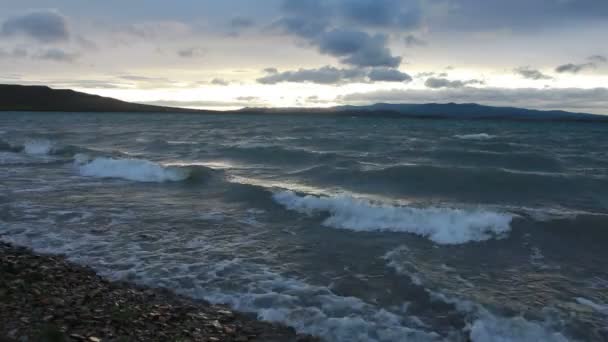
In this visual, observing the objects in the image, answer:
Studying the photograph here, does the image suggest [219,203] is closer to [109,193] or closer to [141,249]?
[109,193]

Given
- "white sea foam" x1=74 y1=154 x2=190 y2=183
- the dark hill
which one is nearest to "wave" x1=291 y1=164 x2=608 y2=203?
"white sea foam" x1=74 y1=154 x2=190 y2=183

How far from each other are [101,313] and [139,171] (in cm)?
1655

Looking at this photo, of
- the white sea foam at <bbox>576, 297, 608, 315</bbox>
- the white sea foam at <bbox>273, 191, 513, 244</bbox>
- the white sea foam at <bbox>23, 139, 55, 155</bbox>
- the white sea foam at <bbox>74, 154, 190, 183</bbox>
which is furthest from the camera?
the white sea foam at <bbox>23, 139, 55, 155</bbox>

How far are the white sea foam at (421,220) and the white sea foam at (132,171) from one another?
8.90 m

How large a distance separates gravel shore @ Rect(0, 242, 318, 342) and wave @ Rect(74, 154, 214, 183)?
1294 centimetres

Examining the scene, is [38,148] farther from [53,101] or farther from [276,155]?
[53,101]

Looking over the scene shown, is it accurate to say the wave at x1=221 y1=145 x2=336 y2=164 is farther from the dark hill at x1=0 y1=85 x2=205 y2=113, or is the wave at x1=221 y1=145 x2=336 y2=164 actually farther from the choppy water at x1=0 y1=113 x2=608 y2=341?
the dark hill at x1=0 y1=85 x2=205 y2=113

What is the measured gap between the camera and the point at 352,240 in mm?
11383

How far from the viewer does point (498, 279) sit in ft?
28.7

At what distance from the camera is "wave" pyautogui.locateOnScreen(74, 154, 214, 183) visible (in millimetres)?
20812

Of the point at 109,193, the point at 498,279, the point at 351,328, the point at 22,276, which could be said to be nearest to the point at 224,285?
the point at 351,328

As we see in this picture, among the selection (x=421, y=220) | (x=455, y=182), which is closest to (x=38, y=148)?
(x=455, y=182)

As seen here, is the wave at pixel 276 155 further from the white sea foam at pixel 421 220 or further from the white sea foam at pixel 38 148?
the white sea foam at pixel 421 220

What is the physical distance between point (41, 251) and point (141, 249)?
206cm
